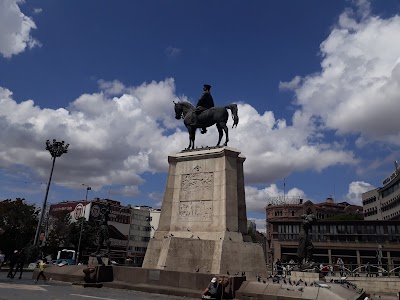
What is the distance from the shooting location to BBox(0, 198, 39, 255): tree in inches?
1770

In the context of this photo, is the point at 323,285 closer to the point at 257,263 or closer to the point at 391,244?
the point at 257,263

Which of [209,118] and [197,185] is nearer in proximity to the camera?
[197,185]

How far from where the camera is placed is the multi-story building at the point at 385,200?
77.5 meters

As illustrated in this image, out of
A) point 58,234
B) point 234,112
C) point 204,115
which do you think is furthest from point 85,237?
point 234,112

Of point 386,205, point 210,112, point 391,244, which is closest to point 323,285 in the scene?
point 210,112

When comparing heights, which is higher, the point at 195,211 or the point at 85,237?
the point at 85,237

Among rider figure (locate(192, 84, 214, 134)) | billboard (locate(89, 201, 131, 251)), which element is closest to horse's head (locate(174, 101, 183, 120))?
rider figure (locate(192, 84, 214, 134))

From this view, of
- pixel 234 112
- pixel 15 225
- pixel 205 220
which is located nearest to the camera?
pixel 205 220

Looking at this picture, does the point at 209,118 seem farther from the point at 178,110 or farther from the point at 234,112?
the point at 178,110

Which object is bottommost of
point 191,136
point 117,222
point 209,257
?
point 209,257

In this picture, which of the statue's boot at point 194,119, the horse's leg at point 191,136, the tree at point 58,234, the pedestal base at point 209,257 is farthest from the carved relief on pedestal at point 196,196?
the tree at point 58,234

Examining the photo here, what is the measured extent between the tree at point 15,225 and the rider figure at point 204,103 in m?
36.5

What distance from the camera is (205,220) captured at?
1762cm

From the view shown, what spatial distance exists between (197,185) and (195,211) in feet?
4.60
